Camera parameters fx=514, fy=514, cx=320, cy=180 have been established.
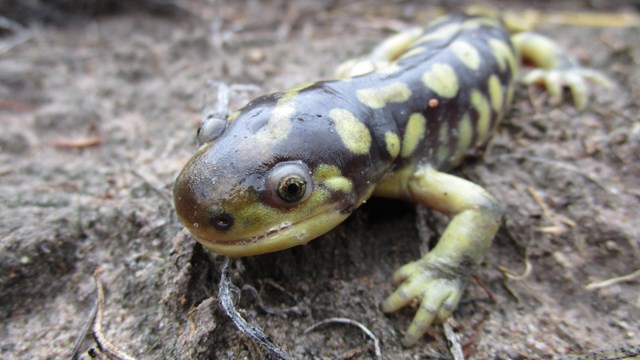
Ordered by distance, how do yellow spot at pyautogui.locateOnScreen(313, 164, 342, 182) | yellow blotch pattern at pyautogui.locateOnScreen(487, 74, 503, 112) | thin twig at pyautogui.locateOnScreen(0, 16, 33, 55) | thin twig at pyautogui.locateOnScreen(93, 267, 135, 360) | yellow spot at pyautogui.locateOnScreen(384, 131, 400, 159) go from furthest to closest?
thin twig at pyautogui.locateOnScreen(0, 16, 33, 55)
yellow blotch pattern at pyautogui.locateOnScreen(487, 74, 503, 112)
yellow spot at pyautogui.locateOnScreen(384, 131, 400, 159)
yellow spot at pyautogui.locateOnScreen(313, 164, 342, 182)
thin twig at pyautogui.locateOnScreen(93, 267, 135, 360)

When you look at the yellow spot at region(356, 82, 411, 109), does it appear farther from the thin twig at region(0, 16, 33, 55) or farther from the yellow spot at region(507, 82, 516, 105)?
the thin twig at region(0, 16, 33, 55)

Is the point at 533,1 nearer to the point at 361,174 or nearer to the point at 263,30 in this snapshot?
the point at 263,30

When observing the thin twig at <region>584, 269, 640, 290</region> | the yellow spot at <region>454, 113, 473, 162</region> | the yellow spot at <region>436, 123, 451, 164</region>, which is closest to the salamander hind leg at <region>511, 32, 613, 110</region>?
the yellow spot at <region>454, 113, 473, 162</region>

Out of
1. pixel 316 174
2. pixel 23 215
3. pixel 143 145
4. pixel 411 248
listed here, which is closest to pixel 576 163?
pixel 411 248

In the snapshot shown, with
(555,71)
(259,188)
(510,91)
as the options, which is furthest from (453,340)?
(555,71)

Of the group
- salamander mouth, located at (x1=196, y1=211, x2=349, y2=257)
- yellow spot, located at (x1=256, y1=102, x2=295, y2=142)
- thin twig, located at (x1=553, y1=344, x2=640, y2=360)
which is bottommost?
thin twig, located at (x1=553, y1=344, x2=640, y2=360)

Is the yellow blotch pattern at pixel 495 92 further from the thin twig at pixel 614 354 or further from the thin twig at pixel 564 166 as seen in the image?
the thin twig at pixel 614 354

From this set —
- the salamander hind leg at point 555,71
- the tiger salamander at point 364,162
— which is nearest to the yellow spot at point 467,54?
the tiger salamander at point 364,162
